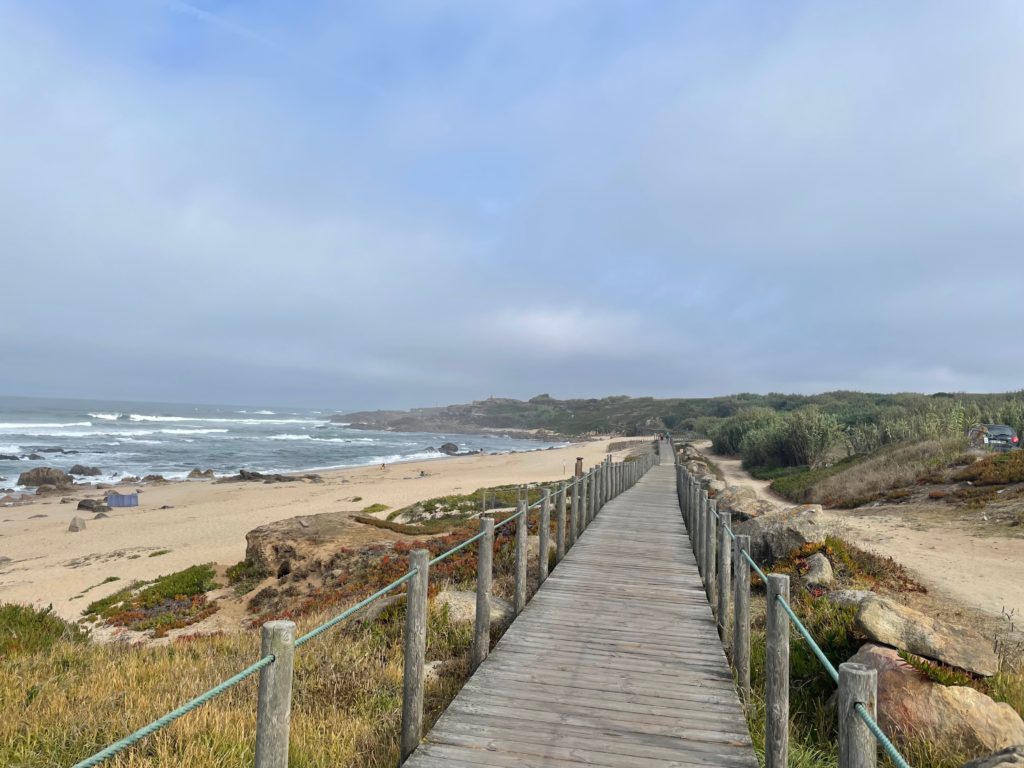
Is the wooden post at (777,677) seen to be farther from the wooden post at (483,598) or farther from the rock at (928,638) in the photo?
the wooden post at (483,598)

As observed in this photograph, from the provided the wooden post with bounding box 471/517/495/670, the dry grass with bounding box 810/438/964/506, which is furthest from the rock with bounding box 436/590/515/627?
the dry grass with bounding box 810/438/964/506

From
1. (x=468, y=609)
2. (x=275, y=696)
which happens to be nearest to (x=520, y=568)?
(x=468, y=609)

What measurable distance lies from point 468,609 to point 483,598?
2048 mm

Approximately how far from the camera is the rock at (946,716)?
4.47m

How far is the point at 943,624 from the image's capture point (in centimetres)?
572

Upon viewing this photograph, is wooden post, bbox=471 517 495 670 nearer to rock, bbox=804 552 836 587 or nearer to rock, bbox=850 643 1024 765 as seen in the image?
rock, bbox=850 643 1024 765

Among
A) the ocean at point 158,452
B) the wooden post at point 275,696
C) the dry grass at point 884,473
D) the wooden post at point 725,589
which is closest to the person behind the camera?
the wooden post at point 275,696

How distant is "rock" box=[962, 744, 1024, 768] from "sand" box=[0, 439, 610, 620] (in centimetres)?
1555

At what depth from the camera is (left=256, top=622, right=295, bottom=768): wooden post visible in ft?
9.27

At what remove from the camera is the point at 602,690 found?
5.17m

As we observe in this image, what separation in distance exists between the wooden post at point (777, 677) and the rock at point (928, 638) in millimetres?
2308

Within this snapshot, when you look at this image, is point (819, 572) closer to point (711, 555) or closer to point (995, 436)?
point (711, 555)

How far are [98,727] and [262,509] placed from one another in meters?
24.9

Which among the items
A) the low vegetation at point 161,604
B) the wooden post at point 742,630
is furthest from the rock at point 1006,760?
the low vegetation at point 161,604
